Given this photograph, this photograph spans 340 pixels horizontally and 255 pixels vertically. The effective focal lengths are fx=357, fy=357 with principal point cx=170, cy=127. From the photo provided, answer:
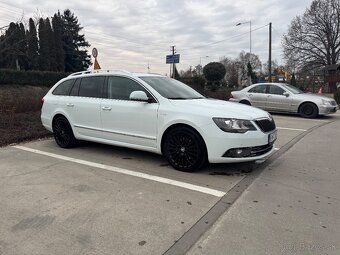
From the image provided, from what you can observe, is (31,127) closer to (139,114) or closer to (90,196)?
(139,114)

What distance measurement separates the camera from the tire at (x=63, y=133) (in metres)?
7.21

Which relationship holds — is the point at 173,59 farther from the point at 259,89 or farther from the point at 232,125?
the point at 232,125

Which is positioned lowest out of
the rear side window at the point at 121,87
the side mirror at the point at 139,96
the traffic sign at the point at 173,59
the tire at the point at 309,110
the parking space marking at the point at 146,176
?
the parking space marking at the point at 146,176

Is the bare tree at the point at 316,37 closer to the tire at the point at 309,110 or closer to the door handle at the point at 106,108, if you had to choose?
the tire at the point at 309,110

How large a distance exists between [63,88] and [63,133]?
0.96 metres

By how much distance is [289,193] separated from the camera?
4.64 metres

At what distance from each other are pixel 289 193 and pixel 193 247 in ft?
6.48

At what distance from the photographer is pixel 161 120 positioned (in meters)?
5.64

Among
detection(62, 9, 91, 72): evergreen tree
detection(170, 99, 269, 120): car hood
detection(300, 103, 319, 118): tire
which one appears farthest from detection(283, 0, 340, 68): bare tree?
detection(170, 99, 269, 120): car hood

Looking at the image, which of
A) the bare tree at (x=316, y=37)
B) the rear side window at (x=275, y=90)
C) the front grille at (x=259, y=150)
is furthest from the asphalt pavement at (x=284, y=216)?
the bare tree at (x=316, y=37)

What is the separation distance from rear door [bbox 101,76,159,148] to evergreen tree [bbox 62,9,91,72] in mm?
58925

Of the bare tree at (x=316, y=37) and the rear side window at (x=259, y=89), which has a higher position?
the bare tree at (x=316, y=37)

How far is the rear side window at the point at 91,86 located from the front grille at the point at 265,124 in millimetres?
2977

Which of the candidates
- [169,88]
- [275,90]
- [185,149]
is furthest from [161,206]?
[275,90]
